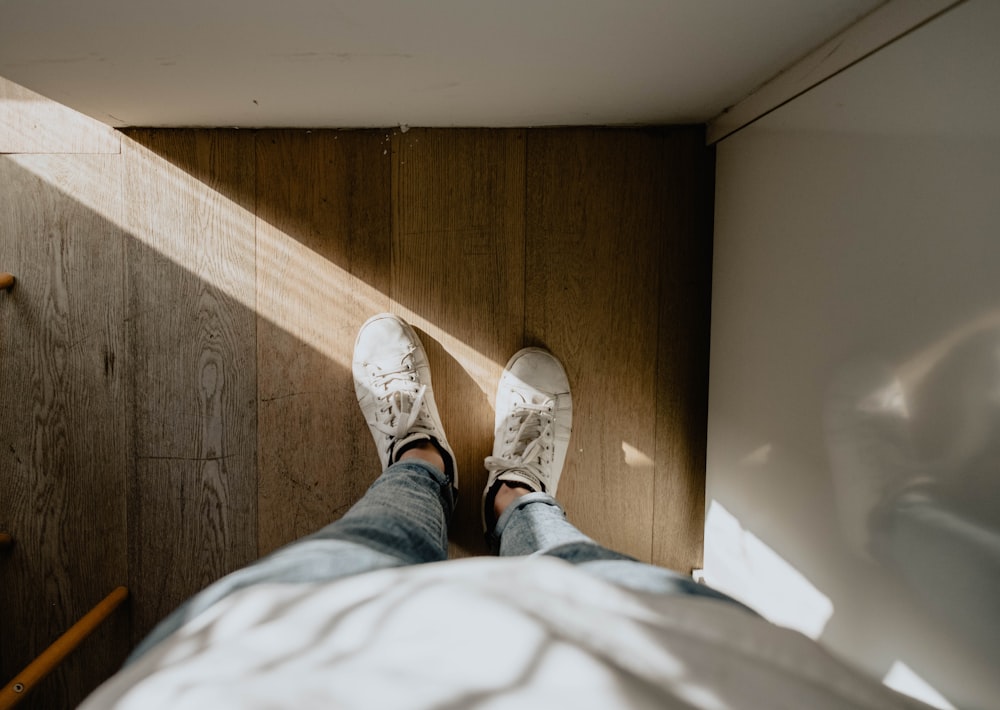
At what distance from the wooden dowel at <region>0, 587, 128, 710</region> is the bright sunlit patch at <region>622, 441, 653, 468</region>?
0.97 meters

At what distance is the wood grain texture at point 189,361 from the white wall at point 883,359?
0.88 m

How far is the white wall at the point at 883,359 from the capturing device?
439 millimetres

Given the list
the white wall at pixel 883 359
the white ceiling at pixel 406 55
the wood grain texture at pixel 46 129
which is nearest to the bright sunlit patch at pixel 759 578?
the white wall at pixel 883 359

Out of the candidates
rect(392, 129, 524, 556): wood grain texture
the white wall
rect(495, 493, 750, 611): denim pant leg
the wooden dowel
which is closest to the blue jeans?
rect(495, 493, 750, 611): denim pant leg

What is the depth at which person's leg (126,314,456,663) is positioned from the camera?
1.57 feet

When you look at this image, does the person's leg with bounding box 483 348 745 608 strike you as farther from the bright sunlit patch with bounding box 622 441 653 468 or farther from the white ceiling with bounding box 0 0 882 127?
the white ceiling with bounding box 0 0 882 127

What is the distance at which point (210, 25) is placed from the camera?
55cm

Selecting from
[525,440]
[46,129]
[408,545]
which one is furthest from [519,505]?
[46,129]

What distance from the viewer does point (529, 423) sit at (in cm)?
92

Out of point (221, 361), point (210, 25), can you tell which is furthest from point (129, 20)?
point (221, 361)

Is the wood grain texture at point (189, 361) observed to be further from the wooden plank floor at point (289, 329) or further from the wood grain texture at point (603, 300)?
the wood grain texture at point (603, 300)

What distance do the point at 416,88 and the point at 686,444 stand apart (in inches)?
29.9

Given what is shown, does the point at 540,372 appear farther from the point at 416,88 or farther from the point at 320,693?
the point at 320,693

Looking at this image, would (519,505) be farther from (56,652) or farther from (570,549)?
(56,652)
